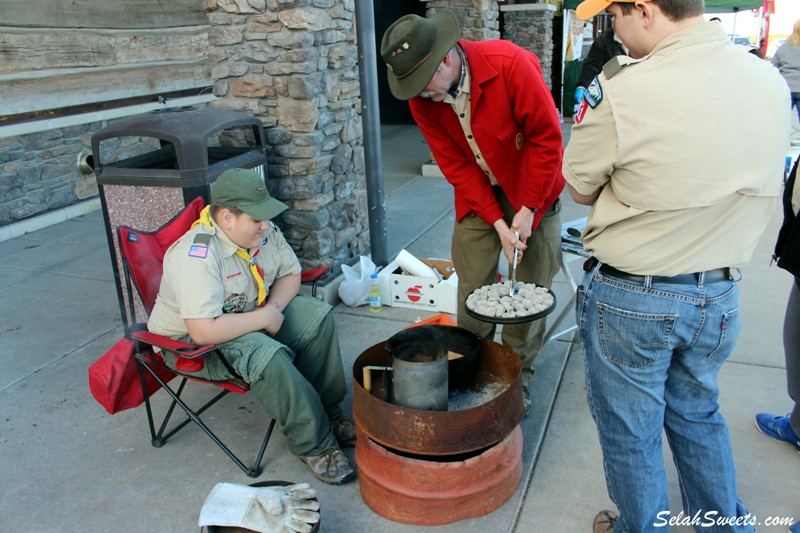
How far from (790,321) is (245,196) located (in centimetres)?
230

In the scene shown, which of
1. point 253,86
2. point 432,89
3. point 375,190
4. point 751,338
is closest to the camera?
point 432,89

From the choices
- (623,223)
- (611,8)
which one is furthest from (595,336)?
(611,8)

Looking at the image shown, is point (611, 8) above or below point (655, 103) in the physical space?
above

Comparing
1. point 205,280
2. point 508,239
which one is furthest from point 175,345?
point 508,239

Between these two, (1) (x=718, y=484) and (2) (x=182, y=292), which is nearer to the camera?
(1) (x=718, y=484)

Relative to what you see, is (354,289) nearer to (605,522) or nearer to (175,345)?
(175,345)

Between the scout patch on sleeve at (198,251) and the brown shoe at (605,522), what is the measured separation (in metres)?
1.86

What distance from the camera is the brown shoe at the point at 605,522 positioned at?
2393 mm

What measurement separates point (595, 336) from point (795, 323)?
1180 mm

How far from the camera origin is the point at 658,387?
197 cm

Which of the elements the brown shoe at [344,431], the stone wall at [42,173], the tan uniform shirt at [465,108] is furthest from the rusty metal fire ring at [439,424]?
the stone wall at [42,173]

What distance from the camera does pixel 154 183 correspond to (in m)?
3.46

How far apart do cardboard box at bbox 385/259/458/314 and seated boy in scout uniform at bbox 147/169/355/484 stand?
1.39m

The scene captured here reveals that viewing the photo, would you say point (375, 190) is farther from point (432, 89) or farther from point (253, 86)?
point (432, 89)
